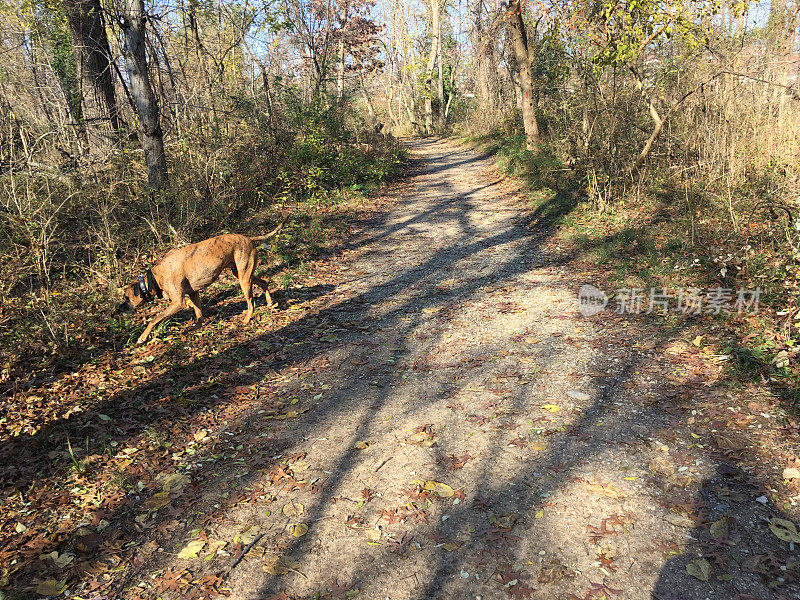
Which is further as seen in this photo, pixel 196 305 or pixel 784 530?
pixel 196 305

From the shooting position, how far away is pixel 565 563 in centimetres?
276

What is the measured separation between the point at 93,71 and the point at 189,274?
726 cm

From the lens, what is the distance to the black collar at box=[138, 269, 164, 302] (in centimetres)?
570

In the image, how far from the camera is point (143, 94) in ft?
28.0

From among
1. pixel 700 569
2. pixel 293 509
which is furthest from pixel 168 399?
pixel 700 569

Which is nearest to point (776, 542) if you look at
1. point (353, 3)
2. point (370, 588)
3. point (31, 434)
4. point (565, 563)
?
point (565, 563)

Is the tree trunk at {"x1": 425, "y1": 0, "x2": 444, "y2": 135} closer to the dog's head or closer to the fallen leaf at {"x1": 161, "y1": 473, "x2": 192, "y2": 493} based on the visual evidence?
the dog's head

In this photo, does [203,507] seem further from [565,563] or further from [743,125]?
[743,125]

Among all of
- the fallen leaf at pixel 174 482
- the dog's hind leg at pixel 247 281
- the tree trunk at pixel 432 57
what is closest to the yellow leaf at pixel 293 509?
the fallen leaf at pixel 174 482

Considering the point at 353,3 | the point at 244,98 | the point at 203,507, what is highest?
the point at 353,3

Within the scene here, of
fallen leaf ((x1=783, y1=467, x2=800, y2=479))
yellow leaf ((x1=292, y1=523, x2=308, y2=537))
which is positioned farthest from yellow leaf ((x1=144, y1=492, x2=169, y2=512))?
fallen leaf ((x1=783, y1=467, x2=800, y2=479))

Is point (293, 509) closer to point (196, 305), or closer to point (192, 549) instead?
point (192, 549)

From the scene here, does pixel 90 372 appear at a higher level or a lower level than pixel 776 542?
higher

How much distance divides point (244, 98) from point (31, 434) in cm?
992
